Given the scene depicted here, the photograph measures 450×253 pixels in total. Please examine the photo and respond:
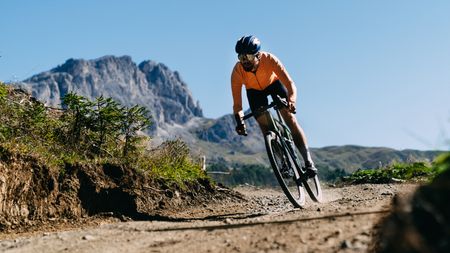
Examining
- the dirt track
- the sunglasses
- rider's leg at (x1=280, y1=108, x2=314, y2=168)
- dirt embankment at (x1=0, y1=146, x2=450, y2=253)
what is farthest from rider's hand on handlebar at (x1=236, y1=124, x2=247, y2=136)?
the dirt track

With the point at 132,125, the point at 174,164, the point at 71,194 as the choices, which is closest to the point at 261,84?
the point at 71,194

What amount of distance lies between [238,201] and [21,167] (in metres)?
5.63

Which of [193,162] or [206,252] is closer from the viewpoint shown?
[206,252]

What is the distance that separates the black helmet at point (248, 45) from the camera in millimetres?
7809

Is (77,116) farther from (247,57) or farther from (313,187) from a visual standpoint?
(313,187)

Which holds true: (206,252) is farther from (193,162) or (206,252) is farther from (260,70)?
(193,162)

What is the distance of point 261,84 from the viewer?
8.27 metres

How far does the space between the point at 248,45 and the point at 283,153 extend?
1.91 metres

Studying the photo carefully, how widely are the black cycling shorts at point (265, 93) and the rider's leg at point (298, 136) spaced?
0.32m

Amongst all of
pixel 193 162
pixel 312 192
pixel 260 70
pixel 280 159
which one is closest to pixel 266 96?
pixel 260 70

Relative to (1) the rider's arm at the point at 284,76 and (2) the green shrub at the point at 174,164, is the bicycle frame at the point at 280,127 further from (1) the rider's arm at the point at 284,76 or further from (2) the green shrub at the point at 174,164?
(2) the green shrub at the point at 174,164

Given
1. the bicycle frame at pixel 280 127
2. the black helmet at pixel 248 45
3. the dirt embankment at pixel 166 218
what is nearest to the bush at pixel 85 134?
the dirt embankment at pixel 166 218

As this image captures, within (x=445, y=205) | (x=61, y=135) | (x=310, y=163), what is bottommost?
(x=445, y=205)

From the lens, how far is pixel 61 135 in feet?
33.2
